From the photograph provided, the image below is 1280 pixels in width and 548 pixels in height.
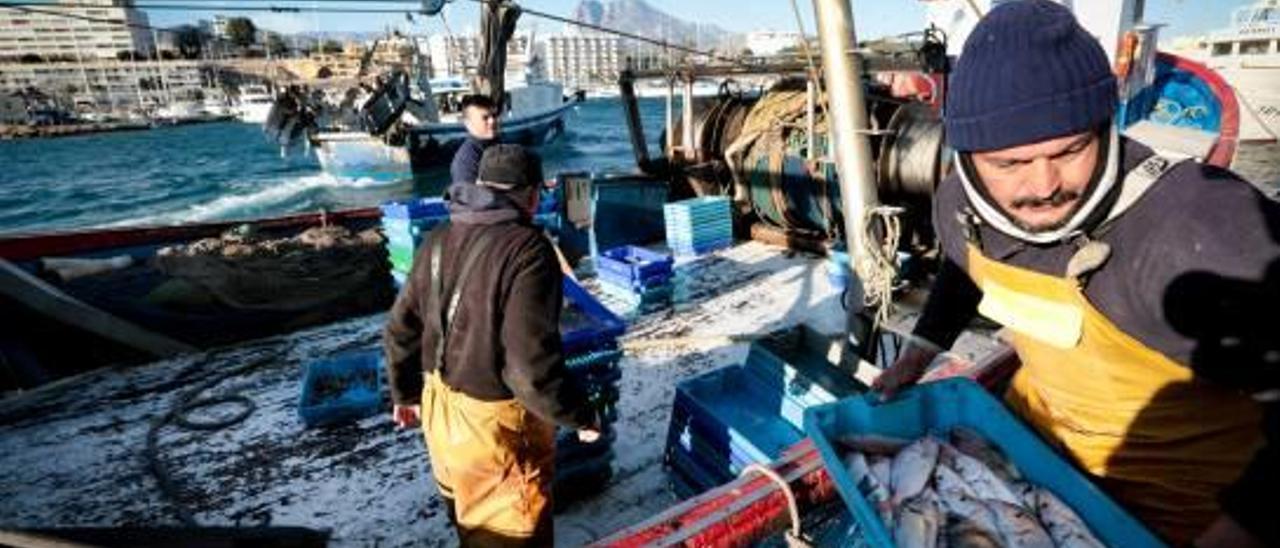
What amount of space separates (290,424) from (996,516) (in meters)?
4.95

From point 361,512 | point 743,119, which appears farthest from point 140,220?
point 361,512

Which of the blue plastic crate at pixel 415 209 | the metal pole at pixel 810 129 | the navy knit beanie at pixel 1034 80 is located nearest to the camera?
the navy knit beanie at pixel 1034 80

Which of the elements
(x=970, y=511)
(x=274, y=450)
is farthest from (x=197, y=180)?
(x=970, y=511)

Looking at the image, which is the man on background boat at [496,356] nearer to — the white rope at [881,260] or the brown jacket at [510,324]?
the brown jacket at [510,324]

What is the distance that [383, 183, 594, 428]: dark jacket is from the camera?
2.79 meters

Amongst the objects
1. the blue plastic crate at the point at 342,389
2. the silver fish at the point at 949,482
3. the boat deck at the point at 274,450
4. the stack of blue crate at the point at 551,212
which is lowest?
the boat deck at the point at 274,450

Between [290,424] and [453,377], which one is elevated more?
[453,377]

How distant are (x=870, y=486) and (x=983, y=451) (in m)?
0.37

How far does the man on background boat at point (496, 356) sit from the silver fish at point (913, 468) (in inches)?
58.3

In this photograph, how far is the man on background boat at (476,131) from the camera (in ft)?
20.6

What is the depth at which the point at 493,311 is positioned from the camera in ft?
9.23

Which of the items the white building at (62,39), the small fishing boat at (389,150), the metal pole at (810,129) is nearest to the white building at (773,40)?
→ the metal pole at (810,129)

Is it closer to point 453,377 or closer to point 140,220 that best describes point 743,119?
point 453,377

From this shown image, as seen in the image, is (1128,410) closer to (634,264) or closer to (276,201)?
(634,264)
